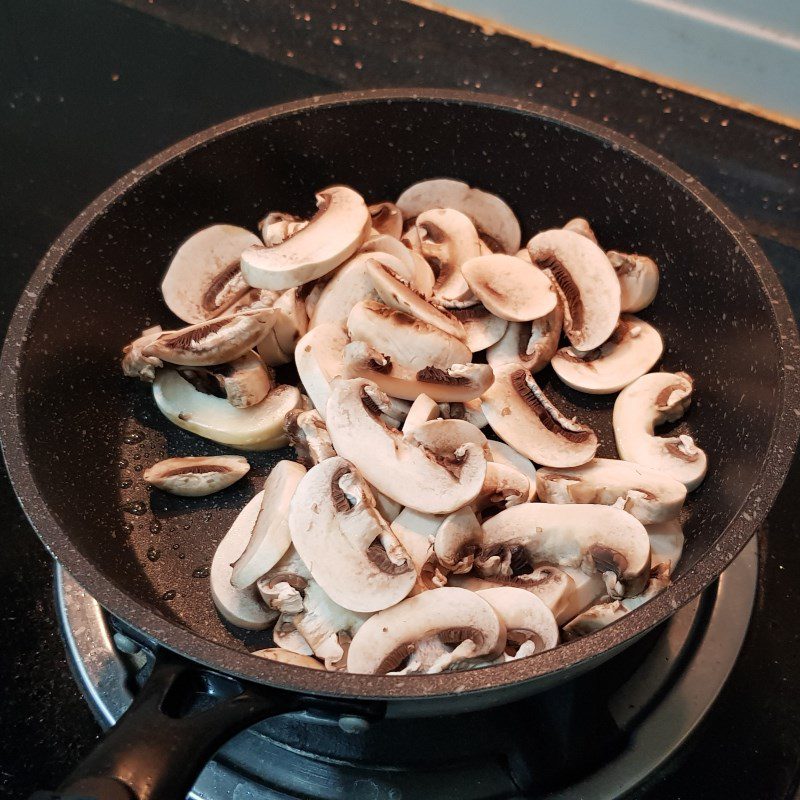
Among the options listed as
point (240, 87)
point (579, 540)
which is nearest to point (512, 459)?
point (579, 540)

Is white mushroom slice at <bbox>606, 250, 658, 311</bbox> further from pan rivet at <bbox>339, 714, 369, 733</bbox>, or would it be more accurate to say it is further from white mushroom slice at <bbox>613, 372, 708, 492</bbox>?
pan rivet at <bbox>339, 714, 369, 733</bbox>

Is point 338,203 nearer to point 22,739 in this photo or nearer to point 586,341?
point 586,341

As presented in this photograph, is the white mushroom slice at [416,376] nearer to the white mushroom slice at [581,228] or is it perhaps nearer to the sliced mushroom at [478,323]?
the sliced mushroom at [478,323]

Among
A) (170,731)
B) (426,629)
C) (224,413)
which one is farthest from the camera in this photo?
(224,413)

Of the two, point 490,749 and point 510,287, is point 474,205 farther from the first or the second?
point 490,749

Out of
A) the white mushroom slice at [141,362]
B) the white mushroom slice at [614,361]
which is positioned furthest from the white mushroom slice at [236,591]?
the white mushroom slice at [614,361]

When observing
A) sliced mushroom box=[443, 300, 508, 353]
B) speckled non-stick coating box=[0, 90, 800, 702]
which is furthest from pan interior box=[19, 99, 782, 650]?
sliced mushroom box=[443, 300, 508, 353]

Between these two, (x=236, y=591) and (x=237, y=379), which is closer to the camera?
(x=236, y=591)
